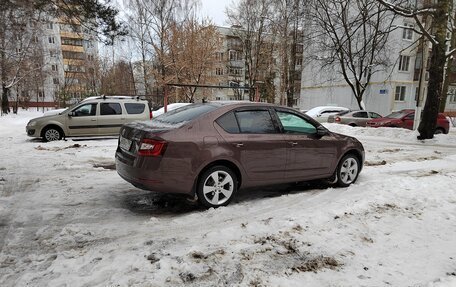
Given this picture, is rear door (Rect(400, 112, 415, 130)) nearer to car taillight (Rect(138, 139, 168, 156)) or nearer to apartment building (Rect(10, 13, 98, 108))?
car taillight (Rect(138, 139, 168, 156))

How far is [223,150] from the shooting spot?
15.5ft

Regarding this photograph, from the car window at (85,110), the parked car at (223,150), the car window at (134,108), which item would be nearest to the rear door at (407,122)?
the car window at (134,108)

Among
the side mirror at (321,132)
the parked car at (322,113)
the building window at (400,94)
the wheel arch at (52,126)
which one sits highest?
the building window at (400,94)

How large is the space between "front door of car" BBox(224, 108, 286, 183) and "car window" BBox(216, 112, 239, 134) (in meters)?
0.06

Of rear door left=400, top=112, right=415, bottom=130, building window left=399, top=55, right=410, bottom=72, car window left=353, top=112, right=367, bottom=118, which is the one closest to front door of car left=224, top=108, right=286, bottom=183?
rear door left=400, top=112, right=415, bottom=130

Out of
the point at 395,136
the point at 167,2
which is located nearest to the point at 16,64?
the point at 167,2

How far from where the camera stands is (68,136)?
1227 cm

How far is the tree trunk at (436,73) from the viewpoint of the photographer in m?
12.0

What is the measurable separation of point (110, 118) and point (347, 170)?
946 cm

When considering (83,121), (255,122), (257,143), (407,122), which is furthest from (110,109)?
(407,122)

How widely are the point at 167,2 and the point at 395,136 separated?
28.0m

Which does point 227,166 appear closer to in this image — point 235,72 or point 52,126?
point 52,126

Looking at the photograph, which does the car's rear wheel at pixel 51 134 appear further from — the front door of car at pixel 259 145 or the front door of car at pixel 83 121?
the front door of car at pixel 259 145

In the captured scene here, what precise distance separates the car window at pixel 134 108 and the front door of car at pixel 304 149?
29.1 feet
